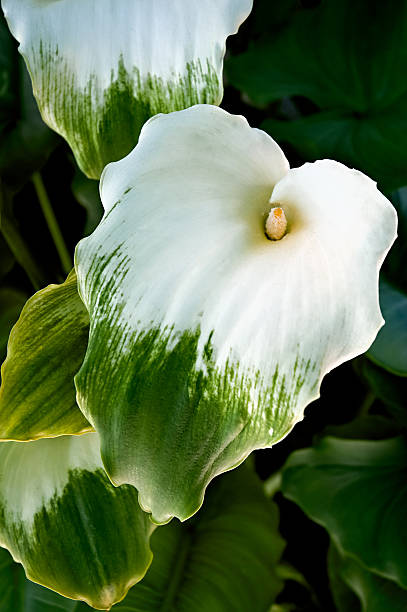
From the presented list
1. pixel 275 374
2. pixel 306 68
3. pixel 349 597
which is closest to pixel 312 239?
pixel 275 374

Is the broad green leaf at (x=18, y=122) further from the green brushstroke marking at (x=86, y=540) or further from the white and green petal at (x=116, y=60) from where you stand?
the green brushstroke marking at (x=86, y=540)

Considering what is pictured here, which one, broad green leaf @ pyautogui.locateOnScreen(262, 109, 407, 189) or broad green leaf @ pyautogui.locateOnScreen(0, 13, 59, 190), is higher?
broad green leaf @ pyautogui.locateOnScreen(0, 13, 59, 190)

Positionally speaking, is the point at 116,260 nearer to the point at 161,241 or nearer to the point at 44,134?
the point at 161,241

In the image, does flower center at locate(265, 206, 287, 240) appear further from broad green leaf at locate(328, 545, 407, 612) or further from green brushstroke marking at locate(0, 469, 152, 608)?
broad green leaf at locate(328, 545, 407, 612)

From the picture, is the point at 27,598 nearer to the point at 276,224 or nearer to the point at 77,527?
the point at 77,527

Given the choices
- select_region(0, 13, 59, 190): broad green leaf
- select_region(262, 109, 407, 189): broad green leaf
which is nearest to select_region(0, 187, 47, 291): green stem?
select_region(0, 13, 59, 190): broad green leaf

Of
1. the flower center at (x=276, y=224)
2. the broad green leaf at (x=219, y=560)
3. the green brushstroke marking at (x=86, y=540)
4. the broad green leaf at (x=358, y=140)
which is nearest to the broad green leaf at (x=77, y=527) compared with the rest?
the green brushstroke marking at (x=86, y=540)
